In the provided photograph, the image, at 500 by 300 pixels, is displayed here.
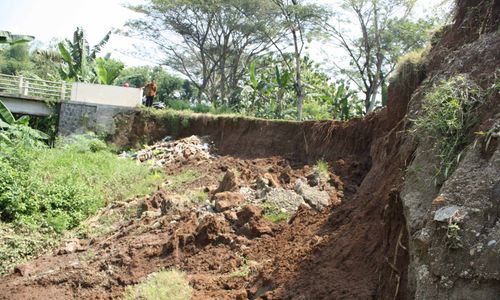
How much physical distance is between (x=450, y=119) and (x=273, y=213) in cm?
570

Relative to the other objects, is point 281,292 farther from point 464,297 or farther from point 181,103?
point 181,103

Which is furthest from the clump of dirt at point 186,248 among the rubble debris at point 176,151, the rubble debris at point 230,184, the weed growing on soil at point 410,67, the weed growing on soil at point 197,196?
the rubble debris at point 176,151

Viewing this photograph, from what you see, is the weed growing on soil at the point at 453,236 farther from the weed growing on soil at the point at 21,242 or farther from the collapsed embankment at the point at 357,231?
the weed growing on soil at the point at 21,242

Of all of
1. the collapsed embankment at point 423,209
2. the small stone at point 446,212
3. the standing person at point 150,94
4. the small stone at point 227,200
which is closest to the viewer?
the collapsed embankment at point 423,209

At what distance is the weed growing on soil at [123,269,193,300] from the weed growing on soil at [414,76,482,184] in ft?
14.3

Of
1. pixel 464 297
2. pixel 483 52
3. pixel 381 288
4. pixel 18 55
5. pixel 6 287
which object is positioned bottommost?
pixel 6 287

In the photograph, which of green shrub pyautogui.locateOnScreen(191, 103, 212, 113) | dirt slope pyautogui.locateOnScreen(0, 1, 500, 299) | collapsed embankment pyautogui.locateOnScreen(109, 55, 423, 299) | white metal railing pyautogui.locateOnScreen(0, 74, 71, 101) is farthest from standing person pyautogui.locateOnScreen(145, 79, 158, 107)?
collapsed embankment pyautogui.locateOnScreen(109, 55, 423, 299)

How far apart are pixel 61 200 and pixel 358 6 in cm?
1629

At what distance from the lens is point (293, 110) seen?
2792 centimetres

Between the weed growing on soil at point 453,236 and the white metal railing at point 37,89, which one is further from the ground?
the white metal railing at point 37,89

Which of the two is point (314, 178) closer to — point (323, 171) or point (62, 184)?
point (323, 171)

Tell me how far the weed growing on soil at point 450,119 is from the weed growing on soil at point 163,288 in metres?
4.36

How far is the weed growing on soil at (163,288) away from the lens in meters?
8.20

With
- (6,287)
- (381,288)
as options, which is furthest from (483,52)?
(6,287)
